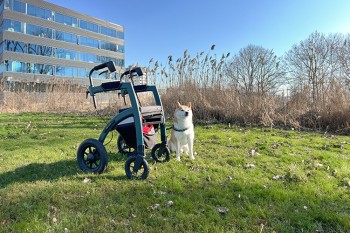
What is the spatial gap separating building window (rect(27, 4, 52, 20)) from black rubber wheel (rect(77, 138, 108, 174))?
134 feet

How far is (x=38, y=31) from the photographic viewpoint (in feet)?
125

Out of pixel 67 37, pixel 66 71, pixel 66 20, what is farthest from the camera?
pixel 66 20

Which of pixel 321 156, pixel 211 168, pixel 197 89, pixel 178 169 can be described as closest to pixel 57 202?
pixel 178 169

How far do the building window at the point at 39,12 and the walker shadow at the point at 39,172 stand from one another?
4032 centimetres

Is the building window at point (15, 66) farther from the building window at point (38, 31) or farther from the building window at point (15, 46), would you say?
the building window at point (38, 31)

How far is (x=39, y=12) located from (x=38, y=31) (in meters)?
2.89

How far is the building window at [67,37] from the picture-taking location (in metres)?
40.8

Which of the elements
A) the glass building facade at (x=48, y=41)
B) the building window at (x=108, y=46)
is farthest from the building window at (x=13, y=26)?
the building window at (x=108, y=46)

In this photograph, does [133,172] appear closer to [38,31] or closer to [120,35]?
[38,31]

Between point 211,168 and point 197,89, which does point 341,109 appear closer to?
point 197,89

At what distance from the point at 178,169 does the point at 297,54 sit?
105 feet

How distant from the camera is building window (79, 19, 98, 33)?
147 ft

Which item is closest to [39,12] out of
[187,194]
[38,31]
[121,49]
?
[38,31]

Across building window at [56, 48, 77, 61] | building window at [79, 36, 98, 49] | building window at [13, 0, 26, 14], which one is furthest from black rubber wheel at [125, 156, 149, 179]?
building window at [79, 36, 98, 49]
